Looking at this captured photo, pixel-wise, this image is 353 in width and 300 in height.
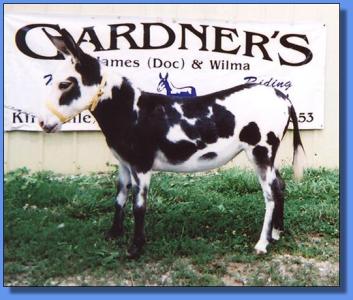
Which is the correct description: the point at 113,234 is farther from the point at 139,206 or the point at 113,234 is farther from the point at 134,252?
the point at 139,206

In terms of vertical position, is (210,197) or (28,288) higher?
(210,197)

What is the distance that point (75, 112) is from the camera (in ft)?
10.5

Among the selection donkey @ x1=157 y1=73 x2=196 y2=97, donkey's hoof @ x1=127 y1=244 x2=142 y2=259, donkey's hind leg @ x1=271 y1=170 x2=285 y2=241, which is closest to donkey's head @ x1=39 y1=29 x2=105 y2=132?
donkey @ x1=157 y1=73 x2=196 y2=97

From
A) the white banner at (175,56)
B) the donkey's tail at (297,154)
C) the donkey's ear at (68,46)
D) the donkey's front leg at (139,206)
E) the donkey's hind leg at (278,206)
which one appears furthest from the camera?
the white banner at (175,56)

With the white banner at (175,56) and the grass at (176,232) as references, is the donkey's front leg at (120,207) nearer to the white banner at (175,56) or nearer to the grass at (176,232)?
the grass at (176,232)

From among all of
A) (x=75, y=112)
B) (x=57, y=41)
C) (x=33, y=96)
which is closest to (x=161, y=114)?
(x=75, y=112)

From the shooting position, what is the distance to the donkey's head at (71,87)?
3.14 meters

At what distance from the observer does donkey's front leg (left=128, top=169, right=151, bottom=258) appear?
3.22m

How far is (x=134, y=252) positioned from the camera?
330 cm

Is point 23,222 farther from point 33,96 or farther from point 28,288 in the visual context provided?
point 33,96

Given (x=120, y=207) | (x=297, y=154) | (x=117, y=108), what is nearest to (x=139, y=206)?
(x=120, y=207)

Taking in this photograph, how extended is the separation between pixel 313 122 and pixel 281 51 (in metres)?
0.58

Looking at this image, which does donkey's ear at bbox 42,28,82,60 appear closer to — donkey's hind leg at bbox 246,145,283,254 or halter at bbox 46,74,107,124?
halter at bbox 46,74,107,124

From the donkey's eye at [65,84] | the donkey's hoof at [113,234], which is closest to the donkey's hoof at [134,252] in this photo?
the donkey's hoof at [113,234]
